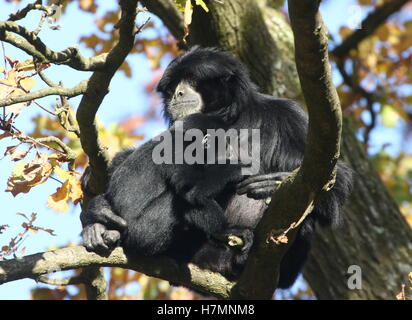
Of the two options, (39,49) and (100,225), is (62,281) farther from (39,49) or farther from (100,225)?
(39,49)

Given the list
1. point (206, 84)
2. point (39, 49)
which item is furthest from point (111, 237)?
point (206, 84)

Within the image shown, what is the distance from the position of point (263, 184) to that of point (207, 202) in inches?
23.5

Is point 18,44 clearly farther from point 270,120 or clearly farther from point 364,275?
point 364,275

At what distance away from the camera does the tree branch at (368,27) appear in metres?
11.2

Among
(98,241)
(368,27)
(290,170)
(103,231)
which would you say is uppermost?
(368,27)

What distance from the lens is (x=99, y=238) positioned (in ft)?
19.6

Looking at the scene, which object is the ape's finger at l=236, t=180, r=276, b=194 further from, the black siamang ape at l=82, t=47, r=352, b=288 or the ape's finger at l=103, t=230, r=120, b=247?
the ape's finger at l=103, t=230, r=120, b=247

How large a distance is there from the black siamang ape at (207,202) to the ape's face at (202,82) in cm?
50

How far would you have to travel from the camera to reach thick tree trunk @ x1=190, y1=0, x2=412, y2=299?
28.4 ft

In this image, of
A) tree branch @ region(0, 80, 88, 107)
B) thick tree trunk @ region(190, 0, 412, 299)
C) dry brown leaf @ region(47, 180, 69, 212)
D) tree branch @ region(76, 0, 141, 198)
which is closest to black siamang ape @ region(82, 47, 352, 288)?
dry brown leaf @ region(47, 180, 69, 212)

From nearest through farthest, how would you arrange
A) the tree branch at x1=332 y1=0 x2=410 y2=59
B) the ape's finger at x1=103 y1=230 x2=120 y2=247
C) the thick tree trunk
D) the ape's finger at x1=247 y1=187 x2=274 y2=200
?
the ape's finger at x1=103 y1=230 x2=120 y2=247
the ape's finger at x1=247 y1=187 x2=274 y2=200
the thick tree trunk
the tree branch at x1=332 y1=0 x2=410 y2=59

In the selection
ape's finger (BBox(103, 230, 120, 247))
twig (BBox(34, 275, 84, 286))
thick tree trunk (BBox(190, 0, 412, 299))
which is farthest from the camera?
thick tree trunk (BBox(190, 0, 412, 299))

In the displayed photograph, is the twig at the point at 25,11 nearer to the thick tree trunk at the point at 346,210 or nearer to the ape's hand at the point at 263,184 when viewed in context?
the ape's hand at the point at 263,184
